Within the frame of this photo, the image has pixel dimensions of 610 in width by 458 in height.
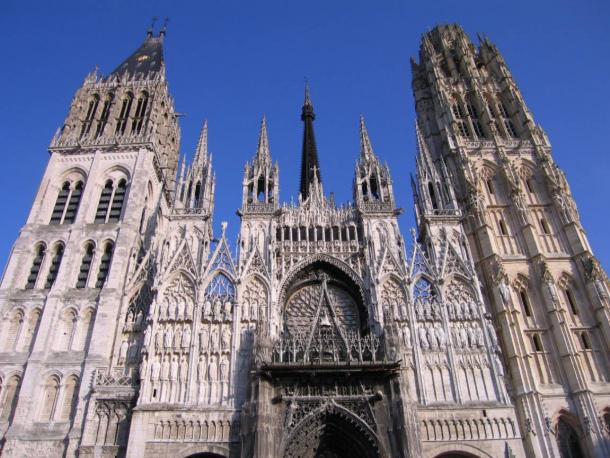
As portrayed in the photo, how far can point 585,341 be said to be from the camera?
23984 mm

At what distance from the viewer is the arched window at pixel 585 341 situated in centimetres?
2378

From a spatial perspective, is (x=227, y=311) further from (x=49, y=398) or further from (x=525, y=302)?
(x=525, y=302)

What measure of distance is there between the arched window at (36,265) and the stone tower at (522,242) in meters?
19.9

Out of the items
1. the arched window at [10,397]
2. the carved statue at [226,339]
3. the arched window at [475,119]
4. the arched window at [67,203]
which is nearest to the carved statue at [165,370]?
the carved statue at [226,339]

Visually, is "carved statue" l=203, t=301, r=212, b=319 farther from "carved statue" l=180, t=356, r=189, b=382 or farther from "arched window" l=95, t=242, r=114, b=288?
"arched window" l=95, t=242, r=114, b=288

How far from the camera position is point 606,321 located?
926 inches

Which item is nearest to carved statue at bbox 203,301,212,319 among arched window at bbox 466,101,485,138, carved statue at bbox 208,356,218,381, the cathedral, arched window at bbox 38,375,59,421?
the cathedral

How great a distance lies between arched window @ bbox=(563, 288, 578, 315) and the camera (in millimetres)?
24922

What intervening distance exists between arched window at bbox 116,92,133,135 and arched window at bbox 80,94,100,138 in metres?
1.60

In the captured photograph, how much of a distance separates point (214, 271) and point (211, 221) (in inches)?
157

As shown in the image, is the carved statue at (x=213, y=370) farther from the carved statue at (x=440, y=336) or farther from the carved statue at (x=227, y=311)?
the carved statue at (x=440, y=336)

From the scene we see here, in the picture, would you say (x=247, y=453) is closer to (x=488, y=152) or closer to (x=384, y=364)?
(x=384, y=364)

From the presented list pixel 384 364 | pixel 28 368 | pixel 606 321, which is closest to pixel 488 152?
pixel 606 321

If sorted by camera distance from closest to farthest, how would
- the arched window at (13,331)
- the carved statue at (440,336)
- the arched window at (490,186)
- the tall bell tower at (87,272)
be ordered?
the tall bell tower at (87,272) → the carved statue at (440,336) → the arched window at (13,331) → the arched window at (490,186)
